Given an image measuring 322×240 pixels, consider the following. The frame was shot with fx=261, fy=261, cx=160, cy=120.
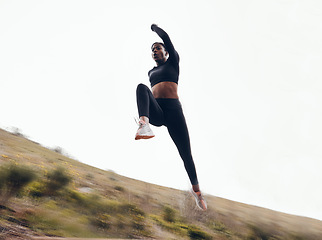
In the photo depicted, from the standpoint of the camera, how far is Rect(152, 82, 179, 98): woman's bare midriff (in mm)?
4156

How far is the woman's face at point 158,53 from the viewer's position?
4434 mm

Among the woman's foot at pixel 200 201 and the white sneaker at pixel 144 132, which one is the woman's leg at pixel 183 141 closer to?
the woman's foot at pixel 200 201

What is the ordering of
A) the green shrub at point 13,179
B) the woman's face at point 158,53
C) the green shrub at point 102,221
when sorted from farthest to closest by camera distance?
the green shrub at point 102,221, the woman's face at point 158,53, the green shrub at point 13,179

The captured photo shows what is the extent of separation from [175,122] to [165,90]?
536 mm

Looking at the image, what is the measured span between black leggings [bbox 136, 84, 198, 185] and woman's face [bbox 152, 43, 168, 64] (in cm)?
77

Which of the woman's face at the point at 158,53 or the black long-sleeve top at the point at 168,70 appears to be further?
the woman's face at the point at 158,53

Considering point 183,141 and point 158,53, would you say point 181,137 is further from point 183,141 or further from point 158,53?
point 158,53

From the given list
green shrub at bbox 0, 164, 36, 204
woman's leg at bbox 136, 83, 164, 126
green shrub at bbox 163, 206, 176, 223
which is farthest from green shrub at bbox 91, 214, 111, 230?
woman's leg at bbox 136, 83, 164, 126

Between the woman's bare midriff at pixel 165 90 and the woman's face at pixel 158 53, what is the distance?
51cm

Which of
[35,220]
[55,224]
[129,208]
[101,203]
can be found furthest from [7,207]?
[129,208]

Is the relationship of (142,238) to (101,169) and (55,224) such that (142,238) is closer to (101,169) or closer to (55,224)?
(55,224)

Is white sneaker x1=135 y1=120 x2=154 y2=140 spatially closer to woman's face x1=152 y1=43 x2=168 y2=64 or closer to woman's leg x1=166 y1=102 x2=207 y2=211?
woman's leg x1=166 y1=102 x2=207 y2=211

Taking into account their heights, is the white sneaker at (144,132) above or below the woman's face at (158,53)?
below

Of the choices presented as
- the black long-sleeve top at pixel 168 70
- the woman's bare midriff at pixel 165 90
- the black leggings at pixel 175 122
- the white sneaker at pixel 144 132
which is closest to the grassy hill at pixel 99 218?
the white sneaker at pixel 144 132
